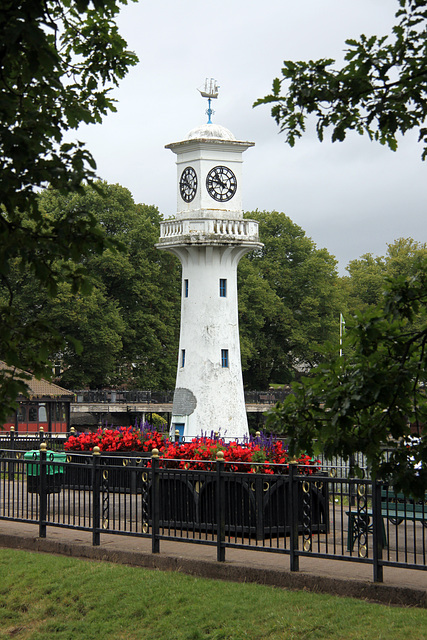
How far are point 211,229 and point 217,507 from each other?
28.3 metres

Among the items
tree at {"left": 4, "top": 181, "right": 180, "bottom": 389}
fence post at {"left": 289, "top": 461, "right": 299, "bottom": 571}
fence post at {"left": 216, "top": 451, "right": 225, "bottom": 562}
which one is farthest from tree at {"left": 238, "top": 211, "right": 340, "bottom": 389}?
fence post at {"left": 289, "top": 461, "right": 299, "bottom": 571}

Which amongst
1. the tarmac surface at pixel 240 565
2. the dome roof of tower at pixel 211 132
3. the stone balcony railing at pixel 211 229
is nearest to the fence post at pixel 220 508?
the tarmac surface at pixel 240 565

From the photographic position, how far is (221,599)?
1167 centimetres

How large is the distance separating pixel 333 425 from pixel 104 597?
21.6ft

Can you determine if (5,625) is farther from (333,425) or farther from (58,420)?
(58,420)

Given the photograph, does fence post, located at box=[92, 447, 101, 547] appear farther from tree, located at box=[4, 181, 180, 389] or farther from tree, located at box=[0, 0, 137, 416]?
tree, located at box=[4, 181, 180, 389]

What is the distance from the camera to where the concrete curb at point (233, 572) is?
36.3 feet

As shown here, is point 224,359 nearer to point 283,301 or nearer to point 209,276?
point 209,276

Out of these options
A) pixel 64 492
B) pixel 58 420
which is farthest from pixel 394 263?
pixel 64 492

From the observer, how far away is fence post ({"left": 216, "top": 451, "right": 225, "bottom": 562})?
1313cm

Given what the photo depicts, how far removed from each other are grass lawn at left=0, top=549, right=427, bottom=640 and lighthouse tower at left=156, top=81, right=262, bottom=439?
2643 centimetres

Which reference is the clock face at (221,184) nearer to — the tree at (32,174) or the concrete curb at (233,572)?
the concrete curb at (233,572)

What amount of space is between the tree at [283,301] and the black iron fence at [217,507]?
50534 millimetres

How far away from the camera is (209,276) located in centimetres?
4119
